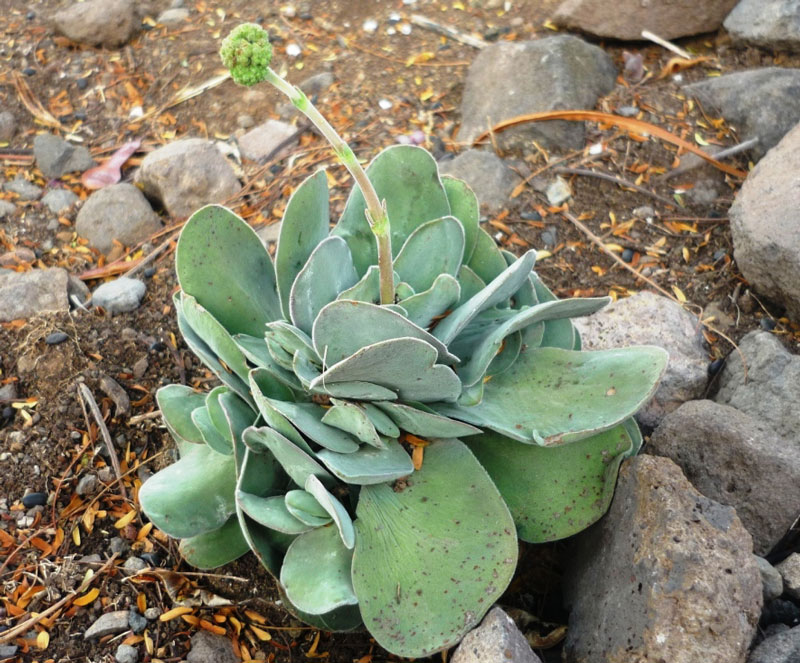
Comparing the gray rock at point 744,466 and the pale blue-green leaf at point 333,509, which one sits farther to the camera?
the gray rock at point 744,466

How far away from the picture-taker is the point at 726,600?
65.6 inches

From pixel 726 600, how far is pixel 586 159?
2.03m

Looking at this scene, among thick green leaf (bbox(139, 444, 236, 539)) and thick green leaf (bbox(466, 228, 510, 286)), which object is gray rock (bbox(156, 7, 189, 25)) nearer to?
thick green leaf (bbox(466, 228, 510, 286))

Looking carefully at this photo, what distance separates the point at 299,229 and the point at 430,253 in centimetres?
32

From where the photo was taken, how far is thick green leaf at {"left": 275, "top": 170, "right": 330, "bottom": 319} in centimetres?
197

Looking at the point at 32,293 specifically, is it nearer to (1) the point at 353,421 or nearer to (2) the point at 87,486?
(2) the point at 87,486

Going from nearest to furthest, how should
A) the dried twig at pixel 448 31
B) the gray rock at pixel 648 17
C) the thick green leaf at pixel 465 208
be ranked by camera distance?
the thick green leaf at pixel 465 208, the gray rock at pixel 648 17, the dried twig at pixel 448 31

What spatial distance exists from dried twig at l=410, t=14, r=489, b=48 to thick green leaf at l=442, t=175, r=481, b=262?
197 cm


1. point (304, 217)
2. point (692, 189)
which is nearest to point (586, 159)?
point (692, 189)

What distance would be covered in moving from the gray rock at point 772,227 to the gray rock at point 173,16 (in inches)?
112

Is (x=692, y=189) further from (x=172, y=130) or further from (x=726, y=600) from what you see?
(x=172, y=130)

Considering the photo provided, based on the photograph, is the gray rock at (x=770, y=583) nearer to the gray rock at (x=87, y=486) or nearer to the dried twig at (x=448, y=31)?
the gray rock at (x=87, y=486)

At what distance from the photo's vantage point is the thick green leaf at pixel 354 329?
1610 millimetres

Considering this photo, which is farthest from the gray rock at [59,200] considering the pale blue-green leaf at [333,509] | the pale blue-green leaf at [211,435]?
the pale blue-green leaf at [333,509]
